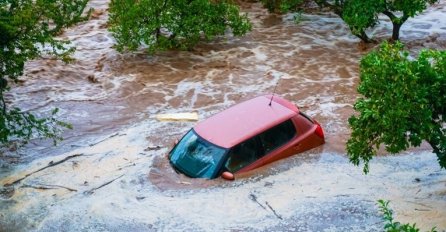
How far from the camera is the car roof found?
1111 centimetres

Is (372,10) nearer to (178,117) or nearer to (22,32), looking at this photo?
(178,117)

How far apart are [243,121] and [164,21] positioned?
27.4ft

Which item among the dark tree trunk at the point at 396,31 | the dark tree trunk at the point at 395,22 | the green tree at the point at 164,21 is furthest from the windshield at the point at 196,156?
the dark tree trunk at the point at 396,31

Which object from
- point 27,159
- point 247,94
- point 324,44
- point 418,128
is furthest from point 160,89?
point 418,128

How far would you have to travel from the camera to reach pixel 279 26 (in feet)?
73.9

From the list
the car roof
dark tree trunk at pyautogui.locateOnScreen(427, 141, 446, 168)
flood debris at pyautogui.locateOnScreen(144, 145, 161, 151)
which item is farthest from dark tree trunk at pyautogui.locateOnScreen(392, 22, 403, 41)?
dark tree trunk at pyautogui.locateOnScreen(427, 141, 446, 168)

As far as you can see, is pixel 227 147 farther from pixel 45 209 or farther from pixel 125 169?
pixel 45 209

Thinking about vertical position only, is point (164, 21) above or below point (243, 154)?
above

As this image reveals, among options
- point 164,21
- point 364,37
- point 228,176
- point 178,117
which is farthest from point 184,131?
point 364,37

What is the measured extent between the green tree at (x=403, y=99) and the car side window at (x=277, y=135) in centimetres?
220

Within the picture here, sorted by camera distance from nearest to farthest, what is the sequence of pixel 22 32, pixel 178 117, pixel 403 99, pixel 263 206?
1. pixel 403 99
2. pixel 263 206
3. pixel 22 32
4. pixel 178 117

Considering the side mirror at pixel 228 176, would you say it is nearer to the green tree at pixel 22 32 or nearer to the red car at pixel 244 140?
the red car at pixel 244 140

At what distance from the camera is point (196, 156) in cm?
1127

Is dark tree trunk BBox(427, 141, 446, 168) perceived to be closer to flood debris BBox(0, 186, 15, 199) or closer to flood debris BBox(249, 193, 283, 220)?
flood debris BBox(249, 193, 283, 220)
